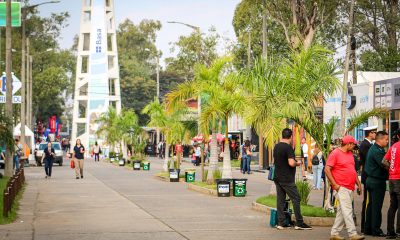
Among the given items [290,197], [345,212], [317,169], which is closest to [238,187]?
[317,169]

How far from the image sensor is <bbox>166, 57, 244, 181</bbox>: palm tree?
29422 millimetres

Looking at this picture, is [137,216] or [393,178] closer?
[393,178]

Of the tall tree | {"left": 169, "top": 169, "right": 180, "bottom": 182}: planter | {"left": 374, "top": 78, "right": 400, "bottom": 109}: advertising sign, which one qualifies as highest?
the tall tree

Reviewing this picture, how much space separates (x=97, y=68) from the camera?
9756 centimetres

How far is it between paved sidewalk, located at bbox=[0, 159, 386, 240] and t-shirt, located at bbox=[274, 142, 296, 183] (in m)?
1.03

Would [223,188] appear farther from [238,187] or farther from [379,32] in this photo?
[379,32]

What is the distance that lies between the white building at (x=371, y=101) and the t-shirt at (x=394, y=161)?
Answer: 18792 millimetres

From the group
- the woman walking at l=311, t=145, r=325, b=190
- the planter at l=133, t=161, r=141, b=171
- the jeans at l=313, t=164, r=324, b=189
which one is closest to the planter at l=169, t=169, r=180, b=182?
the woman walking at l=311, t=145, r=325, b=190

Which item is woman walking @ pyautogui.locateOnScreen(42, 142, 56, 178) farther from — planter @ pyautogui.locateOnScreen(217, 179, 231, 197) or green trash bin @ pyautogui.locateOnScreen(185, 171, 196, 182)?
planter @ pyautogui.locateOnScreen(217, 179, 231, 197)

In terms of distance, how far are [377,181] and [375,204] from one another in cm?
42

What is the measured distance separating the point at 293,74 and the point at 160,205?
17.8 ft

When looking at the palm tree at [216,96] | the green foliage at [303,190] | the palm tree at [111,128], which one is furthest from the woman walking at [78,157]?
the palm tree at [111,128]

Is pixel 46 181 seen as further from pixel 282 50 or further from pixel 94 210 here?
pixel 282 50

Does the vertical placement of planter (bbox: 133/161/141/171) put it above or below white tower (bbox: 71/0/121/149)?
below
